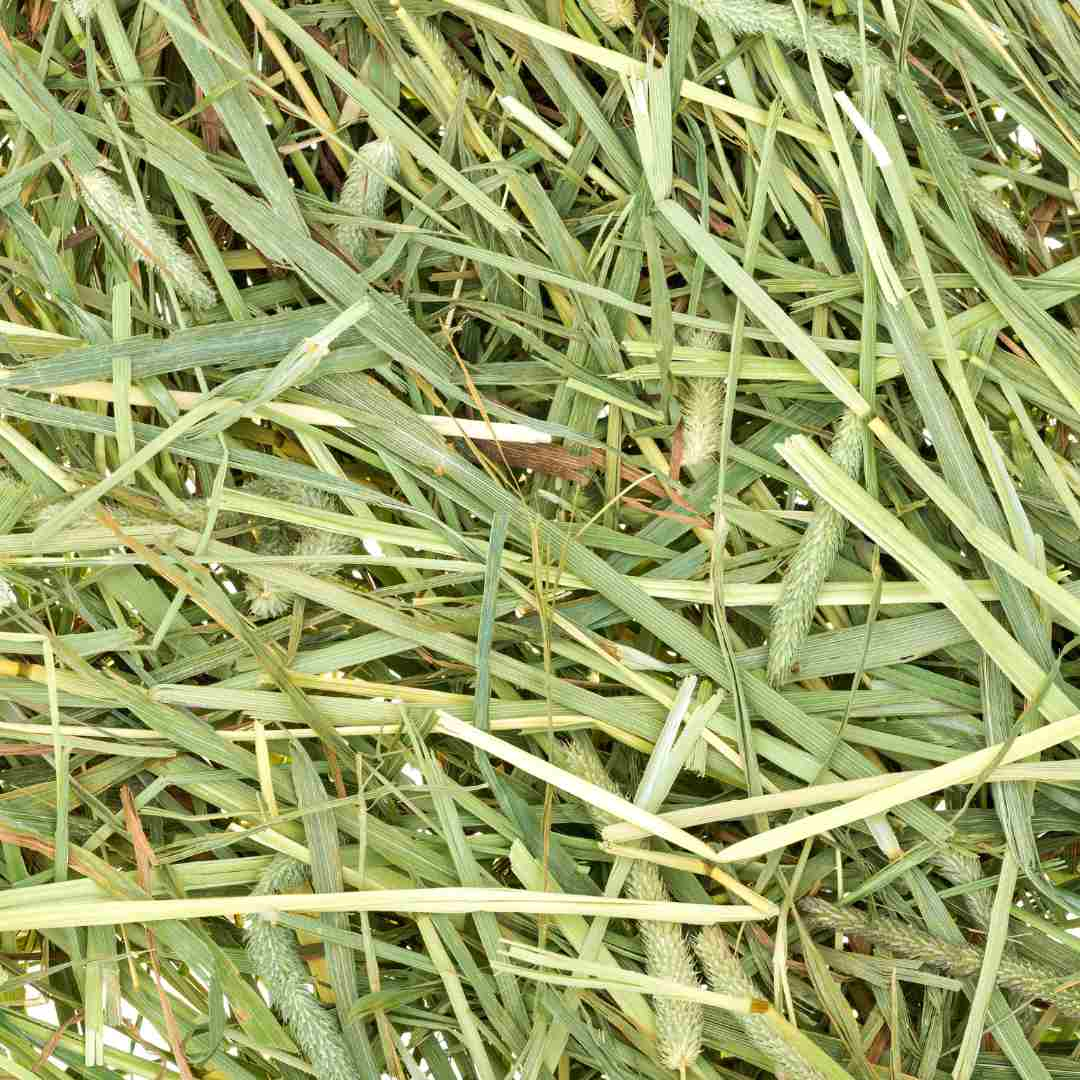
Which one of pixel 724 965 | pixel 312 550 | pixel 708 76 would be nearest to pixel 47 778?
pixel 312 550

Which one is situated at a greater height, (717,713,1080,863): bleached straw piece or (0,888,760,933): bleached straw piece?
(717,713,1080,863): bleached straw piece

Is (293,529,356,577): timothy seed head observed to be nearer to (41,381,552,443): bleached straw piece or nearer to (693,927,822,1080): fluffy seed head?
(41,381,552,443): bleached straw piece

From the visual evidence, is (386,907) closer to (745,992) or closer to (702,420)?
(745,992)

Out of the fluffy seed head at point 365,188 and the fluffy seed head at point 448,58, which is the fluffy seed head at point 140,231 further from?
the fluffy seed head at point 448,58

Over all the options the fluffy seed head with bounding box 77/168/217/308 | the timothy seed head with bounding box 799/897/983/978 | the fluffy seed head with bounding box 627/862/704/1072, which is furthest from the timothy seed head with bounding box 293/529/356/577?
the timothy seed head with bounding box 799/897/983/978

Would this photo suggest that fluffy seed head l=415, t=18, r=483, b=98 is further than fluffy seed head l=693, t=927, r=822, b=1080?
Yes

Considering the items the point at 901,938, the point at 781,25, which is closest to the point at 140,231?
the point at 781,25
